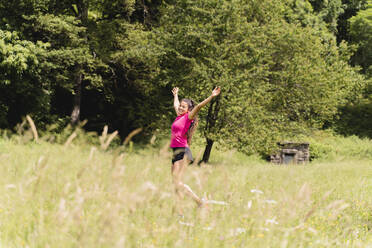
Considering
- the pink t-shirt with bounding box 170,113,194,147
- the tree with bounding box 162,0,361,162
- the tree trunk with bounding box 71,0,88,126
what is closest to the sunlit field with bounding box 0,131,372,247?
the pink t-shirt with bounding box 170,113,194,147

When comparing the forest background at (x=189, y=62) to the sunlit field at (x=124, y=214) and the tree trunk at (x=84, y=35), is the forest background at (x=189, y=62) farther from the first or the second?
the sunlit field at (x=124, y=214)

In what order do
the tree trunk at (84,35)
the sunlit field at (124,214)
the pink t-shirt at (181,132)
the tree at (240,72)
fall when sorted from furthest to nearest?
the tree trunk at (84,35) → the tree at (240,72) → the pink t-shirt at (181,132) → the sunlit field at (124,214)

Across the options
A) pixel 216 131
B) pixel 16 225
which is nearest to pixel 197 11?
pixel 216 131

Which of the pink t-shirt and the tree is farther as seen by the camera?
the tree

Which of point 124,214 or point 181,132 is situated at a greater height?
point 181,132

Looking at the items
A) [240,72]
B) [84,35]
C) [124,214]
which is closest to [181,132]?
[124,214]

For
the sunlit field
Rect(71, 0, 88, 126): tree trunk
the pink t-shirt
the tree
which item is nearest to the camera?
the sunlit field

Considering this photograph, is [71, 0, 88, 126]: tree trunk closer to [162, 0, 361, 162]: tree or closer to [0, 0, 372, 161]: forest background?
[0, 0, 372, 161]: forest background

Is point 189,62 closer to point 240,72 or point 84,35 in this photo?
point 240,72

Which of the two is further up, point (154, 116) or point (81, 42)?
point (81, 42)

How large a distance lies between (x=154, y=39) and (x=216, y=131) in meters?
5.58

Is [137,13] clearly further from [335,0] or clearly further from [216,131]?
[335,0]

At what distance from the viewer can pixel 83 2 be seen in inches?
717

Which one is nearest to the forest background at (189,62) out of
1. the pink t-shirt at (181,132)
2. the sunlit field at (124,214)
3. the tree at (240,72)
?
the tree at (240,72)
